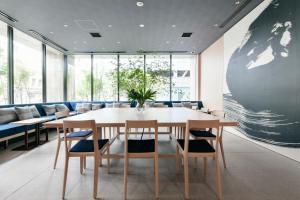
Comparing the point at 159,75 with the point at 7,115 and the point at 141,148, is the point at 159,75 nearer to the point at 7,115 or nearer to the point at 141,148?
the point at 7,115

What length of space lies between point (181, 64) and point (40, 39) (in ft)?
20.8

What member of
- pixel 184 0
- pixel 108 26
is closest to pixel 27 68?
pixel 108 26

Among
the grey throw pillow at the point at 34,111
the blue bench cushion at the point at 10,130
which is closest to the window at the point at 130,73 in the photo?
the grey throw pillow at the point at 34,111

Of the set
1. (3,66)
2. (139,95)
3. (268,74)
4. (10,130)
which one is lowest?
(10,130)

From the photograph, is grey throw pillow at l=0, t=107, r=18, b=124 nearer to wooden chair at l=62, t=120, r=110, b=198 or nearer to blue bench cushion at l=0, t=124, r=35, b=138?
blue bench cushion at l=0, t=124, r=35, b=138

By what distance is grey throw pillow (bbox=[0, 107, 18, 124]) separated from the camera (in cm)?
426

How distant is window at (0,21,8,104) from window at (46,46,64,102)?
2282mm

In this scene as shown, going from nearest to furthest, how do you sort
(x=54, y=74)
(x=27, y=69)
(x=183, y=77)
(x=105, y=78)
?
(x=27, y=69)
(x=54, y=74)
(x=105, y=78)
(x=183, y=77)

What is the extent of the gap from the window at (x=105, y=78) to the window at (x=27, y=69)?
2576mm

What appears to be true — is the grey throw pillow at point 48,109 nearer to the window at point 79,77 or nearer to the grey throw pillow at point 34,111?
the grey throw pillow at point 34,111

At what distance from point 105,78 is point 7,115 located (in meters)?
5.02

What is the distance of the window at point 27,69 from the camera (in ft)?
19.0

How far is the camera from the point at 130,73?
28.6 ft

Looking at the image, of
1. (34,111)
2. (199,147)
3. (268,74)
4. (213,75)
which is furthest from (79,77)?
(199,147)
